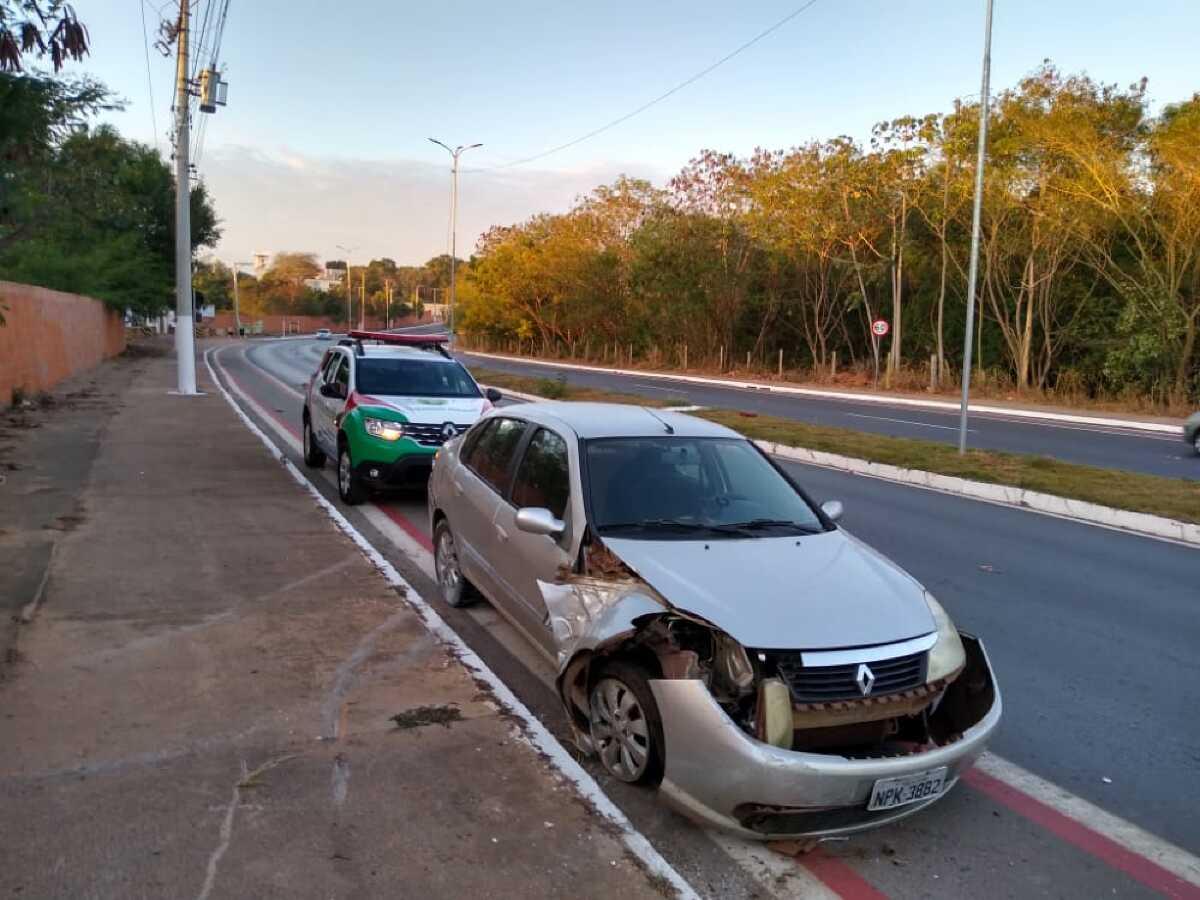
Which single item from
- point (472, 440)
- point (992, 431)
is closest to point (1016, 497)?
point (472, 440)

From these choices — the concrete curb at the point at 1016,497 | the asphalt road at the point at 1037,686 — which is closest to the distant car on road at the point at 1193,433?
the concrete curb at the point at 1016,497

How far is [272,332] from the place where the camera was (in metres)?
108

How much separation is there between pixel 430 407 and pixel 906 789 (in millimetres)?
7464

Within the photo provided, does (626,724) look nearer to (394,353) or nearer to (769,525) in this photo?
(769,525)

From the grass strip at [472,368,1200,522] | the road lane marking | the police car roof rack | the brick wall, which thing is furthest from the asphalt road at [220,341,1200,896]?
the brick wall

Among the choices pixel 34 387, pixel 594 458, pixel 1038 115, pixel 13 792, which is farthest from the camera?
pixel 1038 115

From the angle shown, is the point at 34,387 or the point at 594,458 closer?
the point at 594,458

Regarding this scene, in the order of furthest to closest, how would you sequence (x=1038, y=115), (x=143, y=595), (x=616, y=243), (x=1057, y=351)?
(x=616, y=243)
(x=1057, y=351)
(x=1038, y=115)
(x=143, y=595)

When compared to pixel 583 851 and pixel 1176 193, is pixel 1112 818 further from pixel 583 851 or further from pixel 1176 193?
pixel 1176 193

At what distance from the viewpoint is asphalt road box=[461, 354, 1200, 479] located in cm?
1647

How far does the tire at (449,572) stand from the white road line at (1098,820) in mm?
3430

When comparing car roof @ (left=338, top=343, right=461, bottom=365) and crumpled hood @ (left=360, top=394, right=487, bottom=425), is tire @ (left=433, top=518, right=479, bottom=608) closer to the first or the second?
crumpled hood @ (left=360, top=394, right=487, bottom=425)

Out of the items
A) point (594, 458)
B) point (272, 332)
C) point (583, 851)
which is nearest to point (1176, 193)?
point (594, 458)

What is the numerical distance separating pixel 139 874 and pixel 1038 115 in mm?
29379
